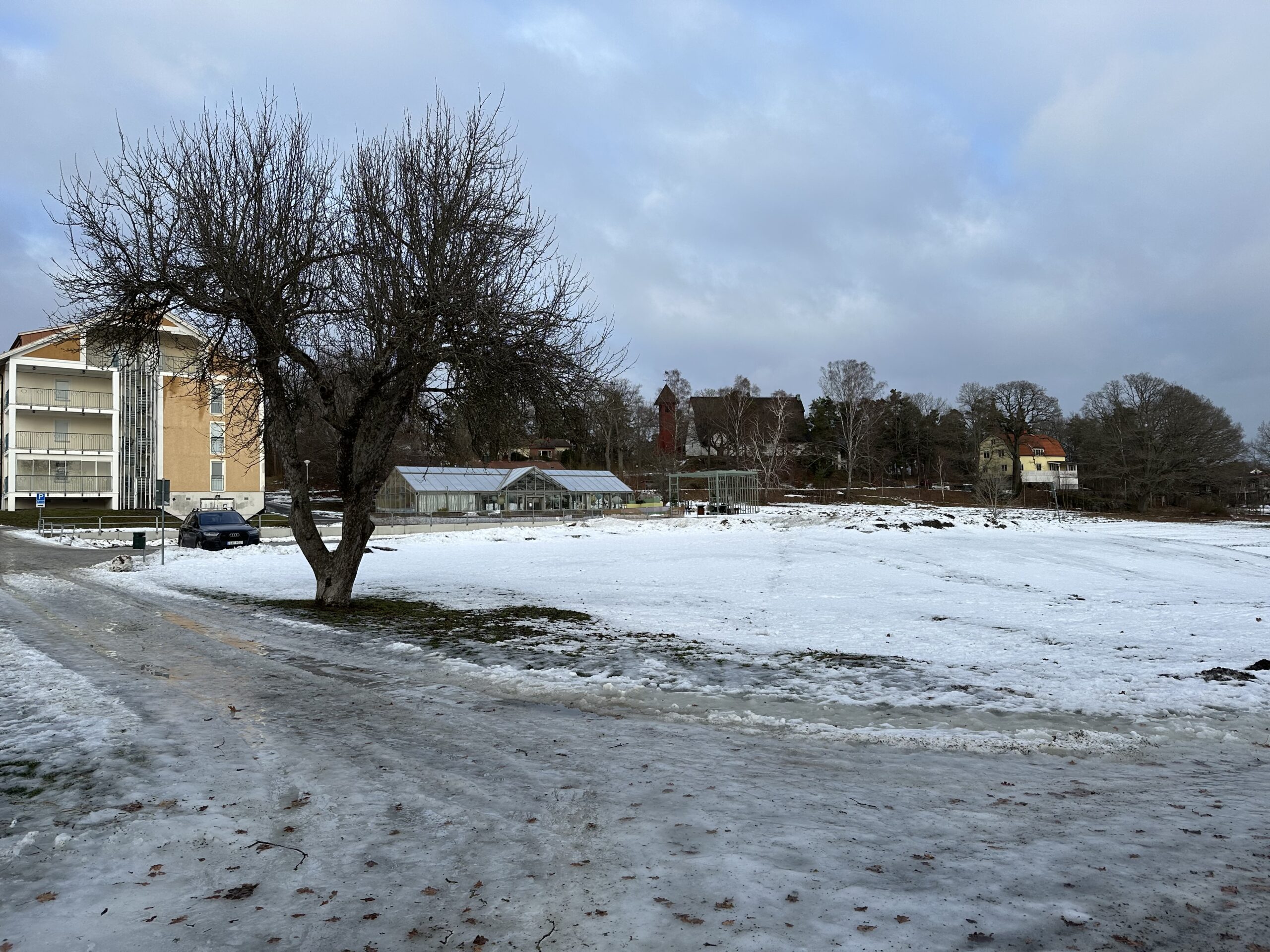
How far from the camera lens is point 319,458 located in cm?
5856

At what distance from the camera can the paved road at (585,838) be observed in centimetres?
321

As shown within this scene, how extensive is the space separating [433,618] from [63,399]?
49.4 m

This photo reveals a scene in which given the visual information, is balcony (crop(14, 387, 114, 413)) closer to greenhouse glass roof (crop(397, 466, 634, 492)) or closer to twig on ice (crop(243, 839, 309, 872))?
greenhouse glass roof (crop(397, 466, 634, 492))

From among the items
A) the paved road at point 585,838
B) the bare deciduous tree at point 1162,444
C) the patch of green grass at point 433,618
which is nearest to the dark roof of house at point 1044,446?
the bare deciduous tree at point 1162,444

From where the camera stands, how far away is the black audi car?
27.7 m

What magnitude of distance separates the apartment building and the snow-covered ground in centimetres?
2849

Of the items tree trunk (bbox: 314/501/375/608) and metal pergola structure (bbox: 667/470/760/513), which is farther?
metal pergola structure (bbox: 667/470/760/513)

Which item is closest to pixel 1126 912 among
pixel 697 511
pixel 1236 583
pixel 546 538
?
pixel 1236 583

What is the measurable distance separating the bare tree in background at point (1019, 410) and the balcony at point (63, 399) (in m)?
77.4

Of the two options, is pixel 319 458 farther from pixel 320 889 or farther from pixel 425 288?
pixel 320 889

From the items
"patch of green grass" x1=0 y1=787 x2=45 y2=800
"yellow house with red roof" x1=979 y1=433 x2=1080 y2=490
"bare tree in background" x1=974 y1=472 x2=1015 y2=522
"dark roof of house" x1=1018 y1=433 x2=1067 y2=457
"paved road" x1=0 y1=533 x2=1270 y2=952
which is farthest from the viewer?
"dark roof of house" x1=1018 y1=433 x2=1067 y2=457

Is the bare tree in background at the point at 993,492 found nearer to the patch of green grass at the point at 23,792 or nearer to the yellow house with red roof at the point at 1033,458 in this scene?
the yellow house with red roof at the point at 1033,458

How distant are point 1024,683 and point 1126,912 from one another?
536cm

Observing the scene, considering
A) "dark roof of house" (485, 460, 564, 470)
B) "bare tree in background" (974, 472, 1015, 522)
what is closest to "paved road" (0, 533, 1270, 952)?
"dark roof of house" (485, 460, 564, 470)
